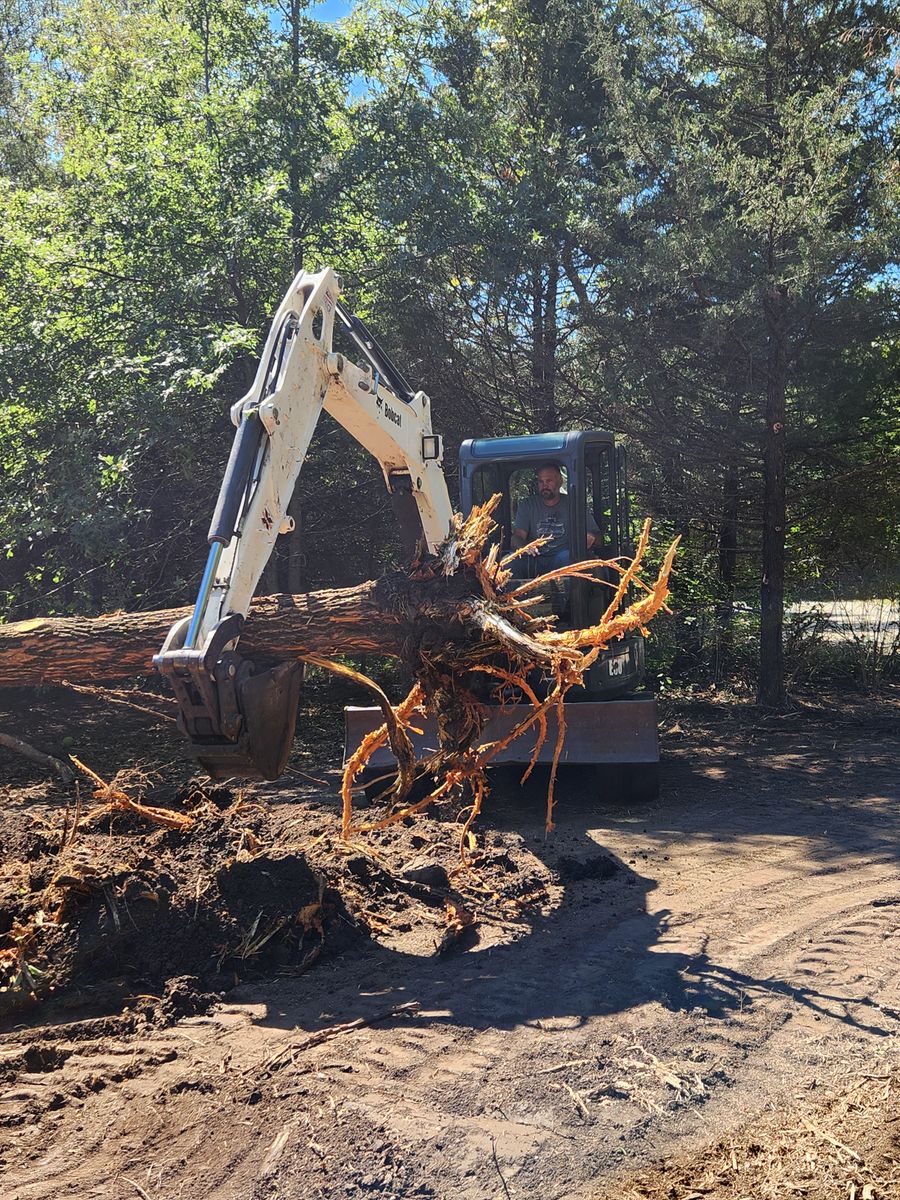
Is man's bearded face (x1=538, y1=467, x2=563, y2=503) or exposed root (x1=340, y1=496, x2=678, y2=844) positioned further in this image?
man's bearded face (x1=538, y1=467, x2=563, y2=503)

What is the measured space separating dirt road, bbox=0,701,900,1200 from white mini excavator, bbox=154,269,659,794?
47.4 inches

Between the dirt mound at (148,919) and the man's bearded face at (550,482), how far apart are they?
3.72 meters

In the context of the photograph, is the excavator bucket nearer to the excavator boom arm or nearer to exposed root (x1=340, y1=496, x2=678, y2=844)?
the excavator boom arm

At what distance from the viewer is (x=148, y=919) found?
205 inches

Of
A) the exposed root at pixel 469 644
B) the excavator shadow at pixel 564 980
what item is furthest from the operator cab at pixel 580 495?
the excavator shadow at pixel 564 980

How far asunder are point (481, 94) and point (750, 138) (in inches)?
171

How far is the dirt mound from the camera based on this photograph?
15.8 feet

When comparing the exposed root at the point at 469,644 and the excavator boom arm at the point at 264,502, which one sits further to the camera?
the exposed root at the point at 469,644

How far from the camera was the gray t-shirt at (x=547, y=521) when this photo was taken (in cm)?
820

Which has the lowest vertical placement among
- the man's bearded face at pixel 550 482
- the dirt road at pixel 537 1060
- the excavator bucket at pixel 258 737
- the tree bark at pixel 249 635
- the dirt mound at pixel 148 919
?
the dirt road at pixel 537 1060

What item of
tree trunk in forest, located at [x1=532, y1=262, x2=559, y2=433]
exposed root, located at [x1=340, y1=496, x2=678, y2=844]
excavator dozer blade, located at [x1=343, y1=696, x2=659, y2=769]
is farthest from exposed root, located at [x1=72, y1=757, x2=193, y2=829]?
tree trunk in forest, located at [x1=532, y1=262, x2=559, y2=433]

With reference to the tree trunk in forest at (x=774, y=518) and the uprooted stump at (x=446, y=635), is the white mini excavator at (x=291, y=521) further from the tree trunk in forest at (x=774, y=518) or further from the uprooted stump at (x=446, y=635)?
the tree trunk in forest at (x=774, y=518)

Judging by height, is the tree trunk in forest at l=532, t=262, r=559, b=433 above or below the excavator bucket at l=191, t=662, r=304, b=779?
above

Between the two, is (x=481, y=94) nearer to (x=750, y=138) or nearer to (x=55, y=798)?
(x=750, y=138)
